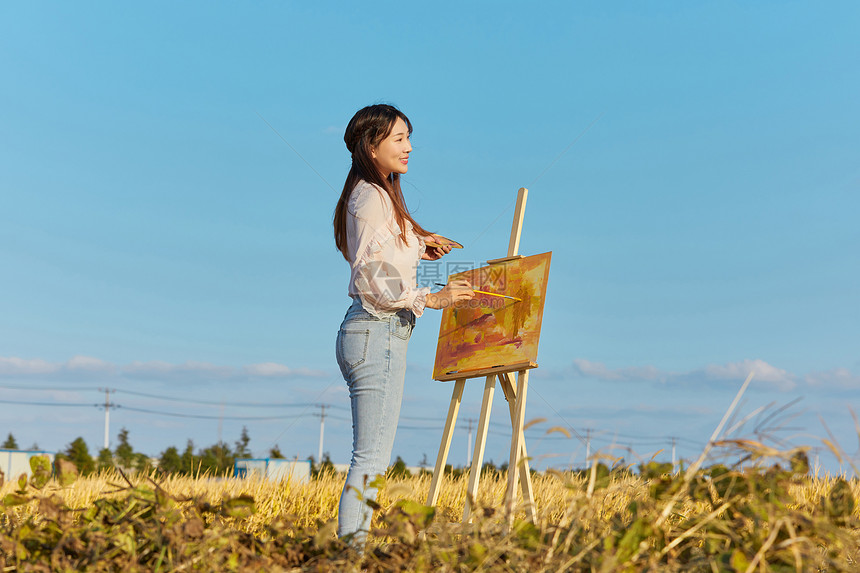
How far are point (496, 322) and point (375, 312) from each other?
1.18 m

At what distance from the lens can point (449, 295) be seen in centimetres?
327

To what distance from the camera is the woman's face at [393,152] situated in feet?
11.0

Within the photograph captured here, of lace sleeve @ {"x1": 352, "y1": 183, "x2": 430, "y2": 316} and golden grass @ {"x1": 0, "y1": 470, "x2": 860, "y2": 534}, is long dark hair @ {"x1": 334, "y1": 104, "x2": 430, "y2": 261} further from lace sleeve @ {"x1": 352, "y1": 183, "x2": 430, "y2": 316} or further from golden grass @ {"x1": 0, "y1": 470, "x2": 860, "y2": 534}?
golden grass @ {"x1": 0, "y1": 470, "x2": 860, "y2": 534}

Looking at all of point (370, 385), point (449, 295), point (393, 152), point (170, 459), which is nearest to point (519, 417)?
point (449, 295)

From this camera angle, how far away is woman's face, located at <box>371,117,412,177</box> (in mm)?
3352

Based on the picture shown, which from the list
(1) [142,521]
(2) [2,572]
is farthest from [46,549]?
(1) [142,521]

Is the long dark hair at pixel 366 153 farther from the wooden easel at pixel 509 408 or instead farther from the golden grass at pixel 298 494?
the golden grass at pixel 298 494

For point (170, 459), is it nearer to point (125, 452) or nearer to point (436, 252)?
point (125, 452)

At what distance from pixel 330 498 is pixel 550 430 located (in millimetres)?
3247

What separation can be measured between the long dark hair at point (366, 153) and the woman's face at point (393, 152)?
0.07ft

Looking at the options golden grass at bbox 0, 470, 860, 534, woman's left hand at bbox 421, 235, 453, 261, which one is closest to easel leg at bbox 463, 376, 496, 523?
golden grass at bbox 0, 470, 860, 534

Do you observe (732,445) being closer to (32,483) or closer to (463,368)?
(463,368)

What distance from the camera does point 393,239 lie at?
315cm

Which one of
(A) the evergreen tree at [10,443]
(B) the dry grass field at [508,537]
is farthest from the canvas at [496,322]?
(A) the evergreen tree at [10,443]
